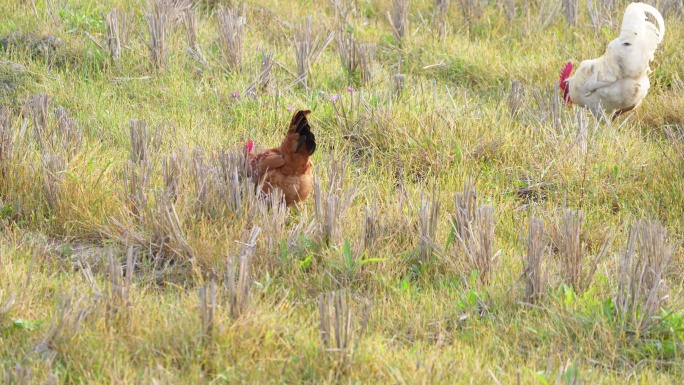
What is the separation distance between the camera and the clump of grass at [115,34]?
5.88 meters

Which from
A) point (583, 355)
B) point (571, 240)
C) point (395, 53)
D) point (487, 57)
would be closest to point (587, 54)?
point (487, 57)

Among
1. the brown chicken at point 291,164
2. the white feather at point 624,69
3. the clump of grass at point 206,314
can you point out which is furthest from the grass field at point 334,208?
the white feather at point 624,69

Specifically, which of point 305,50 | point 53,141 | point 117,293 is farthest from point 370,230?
point 305,50

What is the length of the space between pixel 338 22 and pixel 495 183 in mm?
2685

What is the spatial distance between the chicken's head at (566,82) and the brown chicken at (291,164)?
7.53 ft

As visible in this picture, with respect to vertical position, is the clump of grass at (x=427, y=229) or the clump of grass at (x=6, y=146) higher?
the clump of grass at (x=6, y=146)

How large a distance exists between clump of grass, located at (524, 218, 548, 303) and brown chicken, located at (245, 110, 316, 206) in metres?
1.19

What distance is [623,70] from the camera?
529 centimetres

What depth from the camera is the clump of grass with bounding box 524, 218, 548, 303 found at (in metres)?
3.38

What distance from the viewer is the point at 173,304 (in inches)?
129

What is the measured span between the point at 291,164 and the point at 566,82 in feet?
8.22

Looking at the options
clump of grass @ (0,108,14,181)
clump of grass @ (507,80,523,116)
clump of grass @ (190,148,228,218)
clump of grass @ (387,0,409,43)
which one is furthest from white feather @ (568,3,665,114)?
clump of grass @ (0,108,14,181)

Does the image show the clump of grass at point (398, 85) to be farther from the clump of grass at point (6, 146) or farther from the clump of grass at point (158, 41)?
the clump of grass at point (6, 146)

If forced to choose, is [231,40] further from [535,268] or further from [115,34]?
[535,268]
